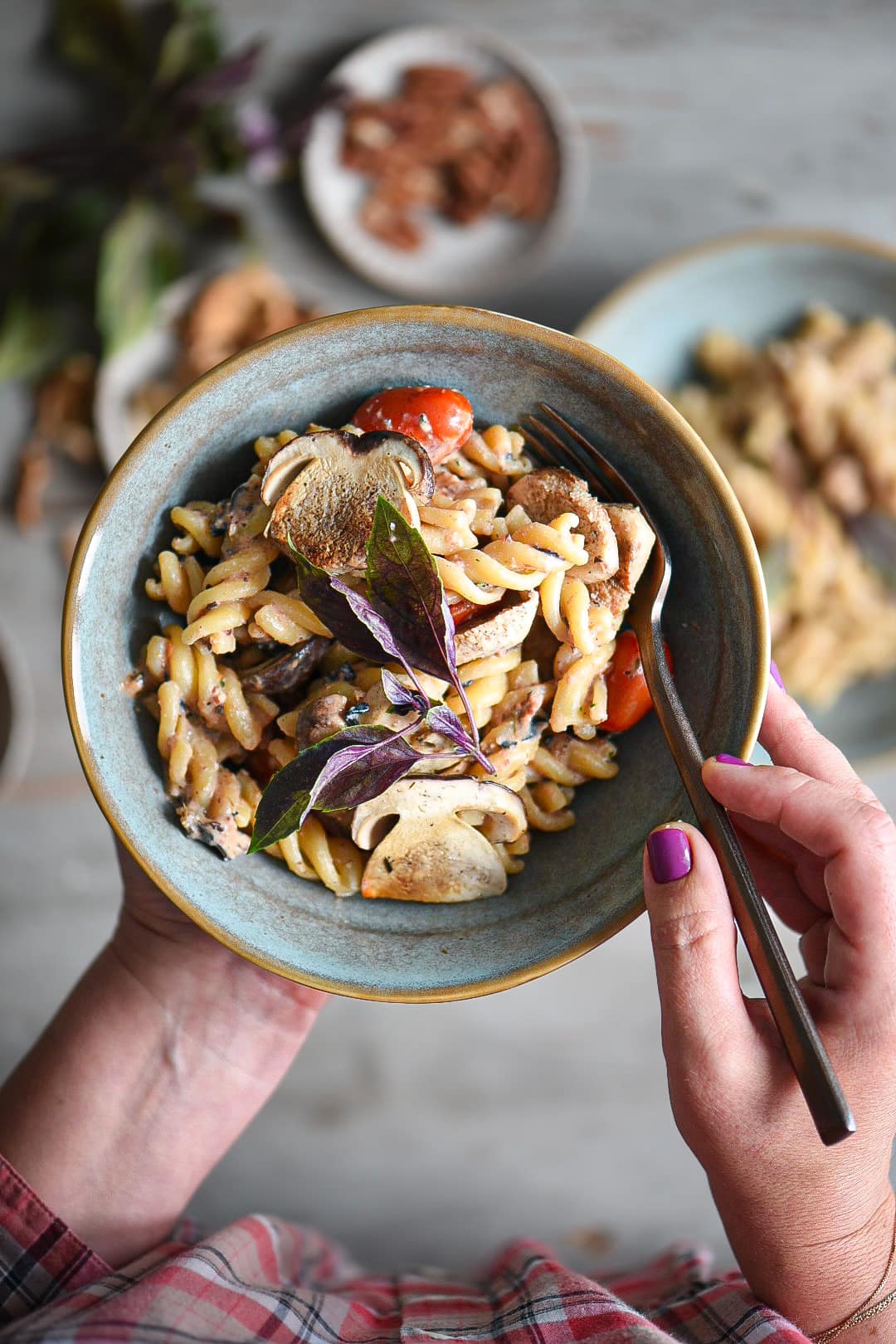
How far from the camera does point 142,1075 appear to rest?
2119 mm

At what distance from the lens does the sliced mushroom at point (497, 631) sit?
5.05 ft

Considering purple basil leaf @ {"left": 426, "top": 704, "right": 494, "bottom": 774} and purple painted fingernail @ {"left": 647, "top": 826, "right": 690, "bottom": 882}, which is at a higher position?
purple basil leaf @ {"left": 426, "top": 704, "right": 494, "bottom": 774}

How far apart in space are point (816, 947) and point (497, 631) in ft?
2.88

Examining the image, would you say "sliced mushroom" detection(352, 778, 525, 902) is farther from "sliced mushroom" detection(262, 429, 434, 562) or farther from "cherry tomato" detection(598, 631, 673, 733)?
"sliced mushroom" detection(262, 429, 434, 562)

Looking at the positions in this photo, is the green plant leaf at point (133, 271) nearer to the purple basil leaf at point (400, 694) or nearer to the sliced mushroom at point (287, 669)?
the sliced mushroom at point (287, 669)

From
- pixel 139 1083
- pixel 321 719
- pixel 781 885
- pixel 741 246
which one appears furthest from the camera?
pixel 741 246

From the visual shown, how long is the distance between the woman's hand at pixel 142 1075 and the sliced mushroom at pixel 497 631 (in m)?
0.94

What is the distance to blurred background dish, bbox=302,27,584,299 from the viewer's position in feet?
9.80

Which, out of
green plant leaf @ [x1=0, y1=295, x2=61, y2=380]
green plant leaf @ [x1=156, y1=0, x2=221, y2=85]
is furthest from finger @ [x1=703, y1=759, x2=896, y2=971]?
green plant leaf @ [x1=156, y1=0, x2=221, y2=85]

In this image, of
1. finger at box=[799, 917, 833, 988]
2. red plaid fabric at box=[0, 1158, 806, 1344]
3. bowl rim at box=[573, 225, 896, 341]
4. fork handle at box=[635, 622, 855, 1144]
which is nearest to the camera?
fork handle at box=[635, 622, 855, 1144]

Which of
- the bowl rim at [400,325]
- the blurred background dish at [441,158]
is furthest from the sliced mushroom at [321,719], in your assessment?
the blurred background dish at [441,158]

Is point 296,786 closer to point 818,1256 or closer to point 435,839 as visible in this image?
point 435,839

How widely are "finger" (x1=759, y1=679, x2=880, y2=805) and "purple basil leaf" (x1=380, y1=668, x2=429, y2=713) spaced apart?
25.9 inches

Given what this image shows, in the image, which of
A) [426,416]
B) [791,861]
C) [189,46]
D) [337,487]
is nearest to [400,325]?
[426,416]
